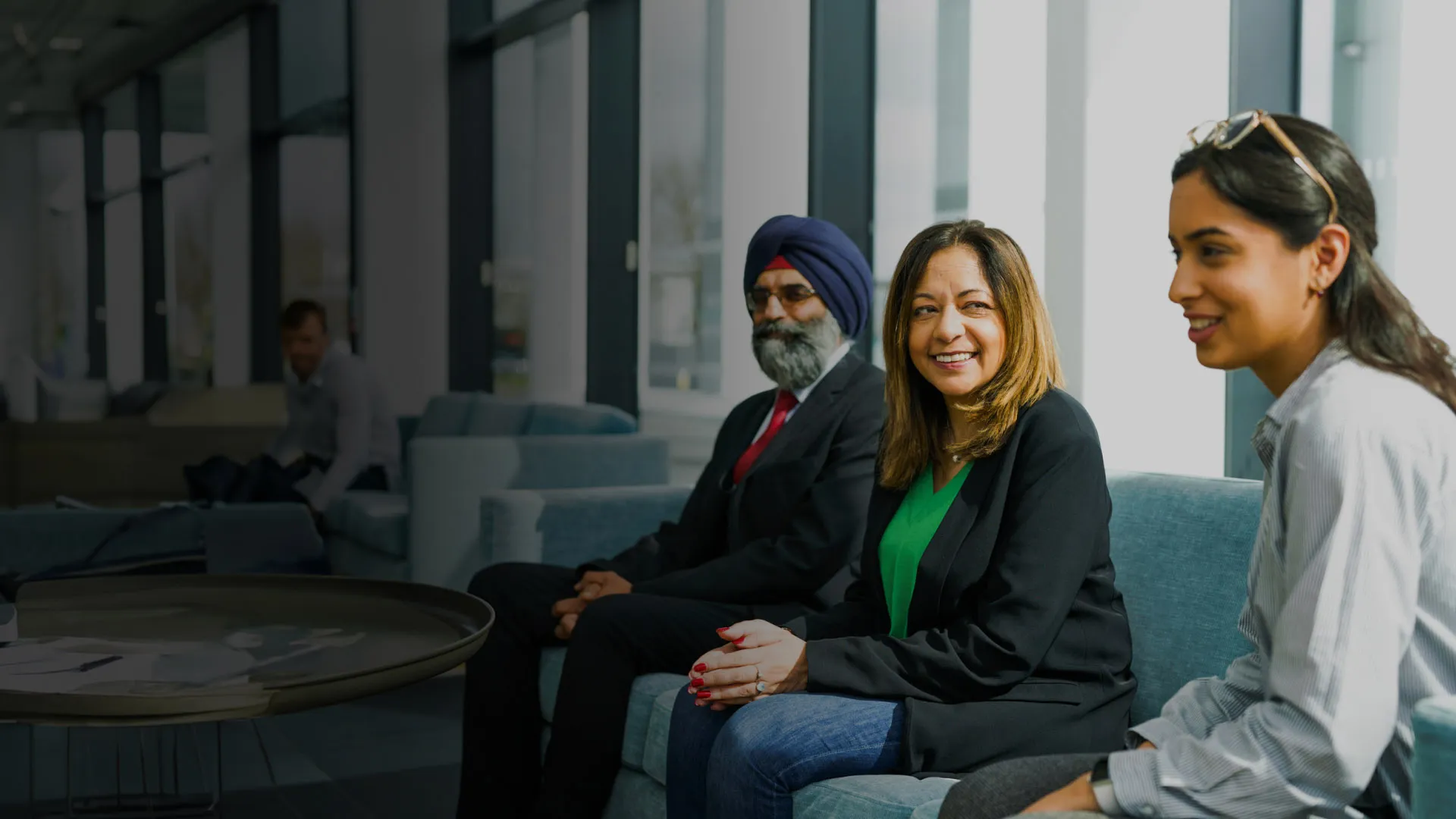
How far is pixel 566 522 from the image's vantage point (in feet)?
10.9

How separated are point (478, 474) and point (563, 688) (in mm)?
2121

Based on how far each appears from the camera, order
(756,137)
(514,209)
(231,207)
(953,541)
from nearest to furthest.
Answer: (953,541)
(756,137)
(231,207)
(514,209)

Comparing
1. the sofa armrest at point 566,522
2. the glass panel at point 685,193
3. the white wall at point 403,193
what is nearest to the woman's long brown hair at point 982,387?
the sofa armrest at point 566,522

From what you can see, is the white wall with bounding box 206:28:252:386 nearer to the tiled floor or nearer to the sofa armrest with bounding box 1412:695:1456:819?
the tiled floor

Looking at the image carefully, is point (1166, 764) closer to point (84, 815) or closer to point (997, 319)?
point (997, 319)

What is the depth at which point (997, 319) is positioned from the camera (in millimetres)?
1921

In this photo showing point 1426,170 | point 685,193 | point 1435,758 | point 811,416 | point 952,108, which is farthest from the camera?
point 685,193

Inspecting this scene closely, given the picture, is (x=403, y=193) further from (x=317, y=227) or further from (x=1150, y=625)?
(x=1150, y=625)

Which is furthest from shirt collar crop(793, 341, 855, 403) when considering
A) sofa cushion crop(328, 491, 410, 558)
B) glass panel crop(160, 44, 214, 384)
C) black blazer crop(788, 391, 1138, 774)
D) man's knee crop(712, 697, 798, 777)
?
glass panel crop(160, 44, 214, 384)

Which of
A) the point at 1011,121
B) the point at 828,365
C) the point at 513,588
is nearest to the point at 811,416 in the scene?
the point at 828,365

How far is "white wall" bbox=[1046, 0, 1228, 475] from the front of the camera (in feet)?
8.48

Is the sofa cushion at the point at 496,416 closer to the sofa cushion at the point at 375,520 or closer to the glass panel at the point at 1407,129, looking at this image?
the sofa cushion at the point at 375,520

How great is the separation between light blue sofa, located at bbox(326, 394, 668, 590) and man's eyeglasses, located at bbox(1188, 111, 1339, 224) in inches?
120

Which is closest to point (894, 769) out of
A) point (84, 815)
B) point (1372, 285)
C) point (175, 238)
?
point (1372, 285)
